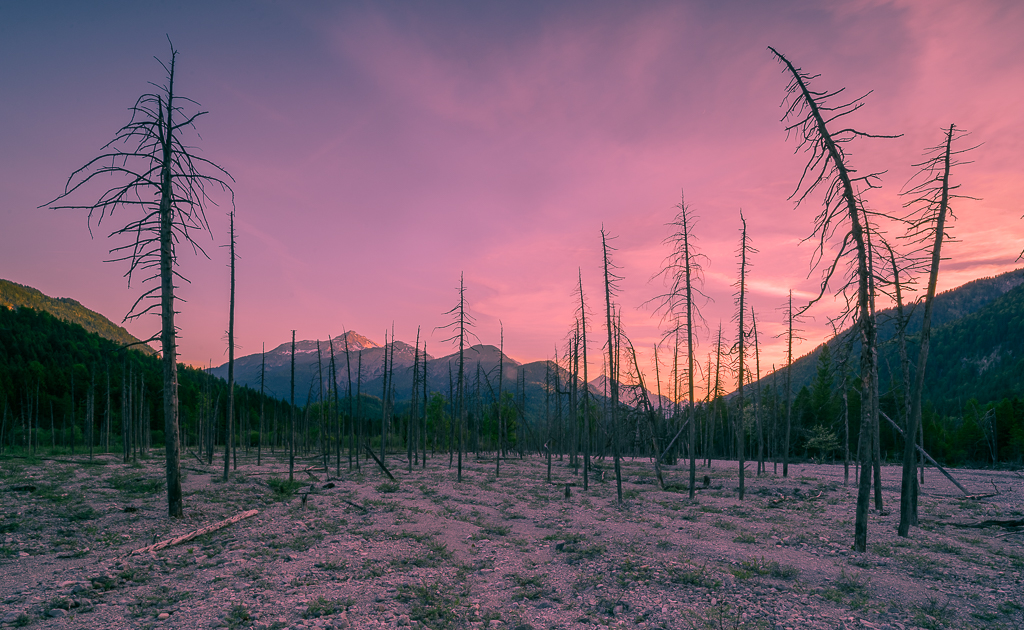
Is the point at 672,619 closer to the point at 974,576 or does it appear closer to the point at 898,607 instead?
the point at 898,607

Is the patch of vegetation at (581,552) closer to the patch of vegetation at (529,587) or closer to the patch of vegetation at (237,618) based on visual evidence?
the patch of vegetation at (529,587)

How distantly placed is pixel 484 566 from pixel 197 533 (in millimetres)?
8782

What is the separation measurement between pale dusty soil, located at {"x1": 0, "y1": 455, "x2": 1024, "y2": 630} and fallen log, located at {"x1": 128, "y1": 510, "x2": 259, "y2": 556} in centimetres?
26

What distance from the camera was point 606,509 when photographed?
1975 cm

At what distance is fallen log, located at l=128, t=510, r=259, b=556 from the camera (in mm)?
11166

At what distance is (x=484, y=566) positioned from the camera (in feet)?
36.6

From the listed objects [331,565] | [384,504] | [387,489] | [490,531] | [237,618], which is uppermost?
[237,618]

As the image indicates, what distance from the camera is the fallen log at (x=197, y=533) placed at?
11.2m

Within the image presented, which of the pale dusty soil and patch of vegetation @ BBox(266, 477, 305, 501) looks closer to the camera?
the pale dusty soil

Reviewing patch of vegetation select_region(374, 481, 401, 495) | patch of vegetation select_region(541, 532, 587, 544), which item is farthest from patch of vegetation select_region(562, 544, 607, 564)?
patch of vegetation select_region(374, 481, 401, 495)

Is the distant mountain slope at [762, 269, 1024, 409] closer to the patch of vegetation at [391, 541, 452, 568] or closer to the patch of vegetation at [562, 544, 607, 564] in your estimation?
the patch of vegetation at [562, 544, 607, 564]

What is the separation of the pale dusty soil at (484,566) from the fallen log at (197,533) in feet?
0.84

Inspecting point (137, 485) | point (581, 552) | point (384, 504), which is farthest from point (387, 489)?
point (581, 552)

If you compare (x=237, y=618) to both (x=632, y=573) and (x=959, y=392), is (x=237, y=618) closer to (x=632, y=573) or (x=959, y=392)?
(x=632, y=573)
